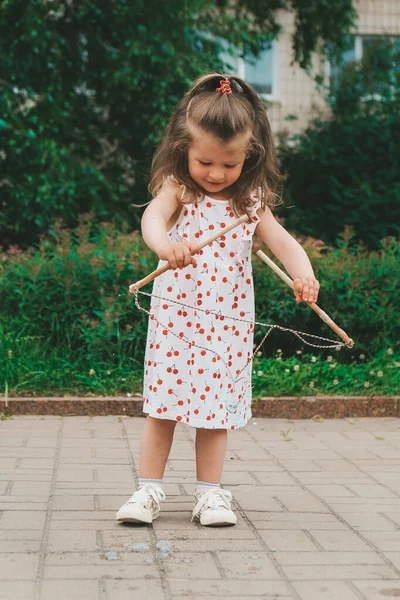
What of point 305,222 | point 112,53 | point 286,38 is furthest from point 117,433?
point 286,38

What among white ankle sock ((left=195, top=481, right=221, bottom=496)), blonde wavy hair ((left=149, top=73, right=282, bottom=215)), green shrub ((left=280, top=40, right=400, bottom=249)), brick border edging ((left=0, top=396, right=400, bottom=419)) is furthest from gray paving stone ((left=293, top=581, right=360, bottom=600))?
green shrub ((left=280, top=40, right=400, bottom=249))

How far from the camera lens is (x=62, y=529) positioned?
11.2ft

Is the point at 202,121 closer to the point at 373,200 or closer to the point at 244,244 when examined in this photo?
the point at 244,244

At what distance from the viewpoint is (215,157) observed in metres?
3.41

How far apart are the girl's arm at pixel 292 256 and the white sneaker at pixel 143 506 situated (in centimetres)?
85

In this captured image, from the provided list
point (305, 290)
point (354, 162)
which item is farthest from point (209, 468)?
point (354, 162)

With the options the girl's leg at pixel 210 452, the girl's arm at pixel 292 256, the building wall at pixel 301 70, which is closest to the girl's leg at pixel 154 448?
the girl's leg at pixel 210 452

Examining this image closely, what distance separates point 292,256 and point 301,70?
497 inches

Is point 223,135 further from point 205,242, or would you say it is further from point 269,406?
point 269,406

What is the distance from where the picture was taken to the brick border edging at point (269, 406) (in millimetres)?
5828

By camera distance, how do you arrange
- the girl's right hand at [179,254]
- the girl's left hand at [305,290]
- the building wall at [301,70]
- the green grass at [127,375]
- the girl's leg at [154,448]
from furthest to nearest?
the building wall at [301,70] < the green grass at [127,375] < the girl's leg at [154,448] < the girl's left hand at [305,290] < the girl's right hand at [179,254]

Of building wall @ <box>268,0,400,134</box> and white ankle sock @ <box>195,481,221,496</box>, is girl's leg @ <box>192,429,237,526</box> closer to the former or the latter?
white ankle sock @ <box>195,481,221,496</box>

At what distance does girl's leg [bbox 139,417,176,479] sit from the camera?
3.62 metres

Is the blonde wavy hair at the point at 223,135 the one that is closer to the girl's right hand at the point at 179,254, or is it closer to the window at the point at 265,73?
the girl's right hand at the point at 179,254
